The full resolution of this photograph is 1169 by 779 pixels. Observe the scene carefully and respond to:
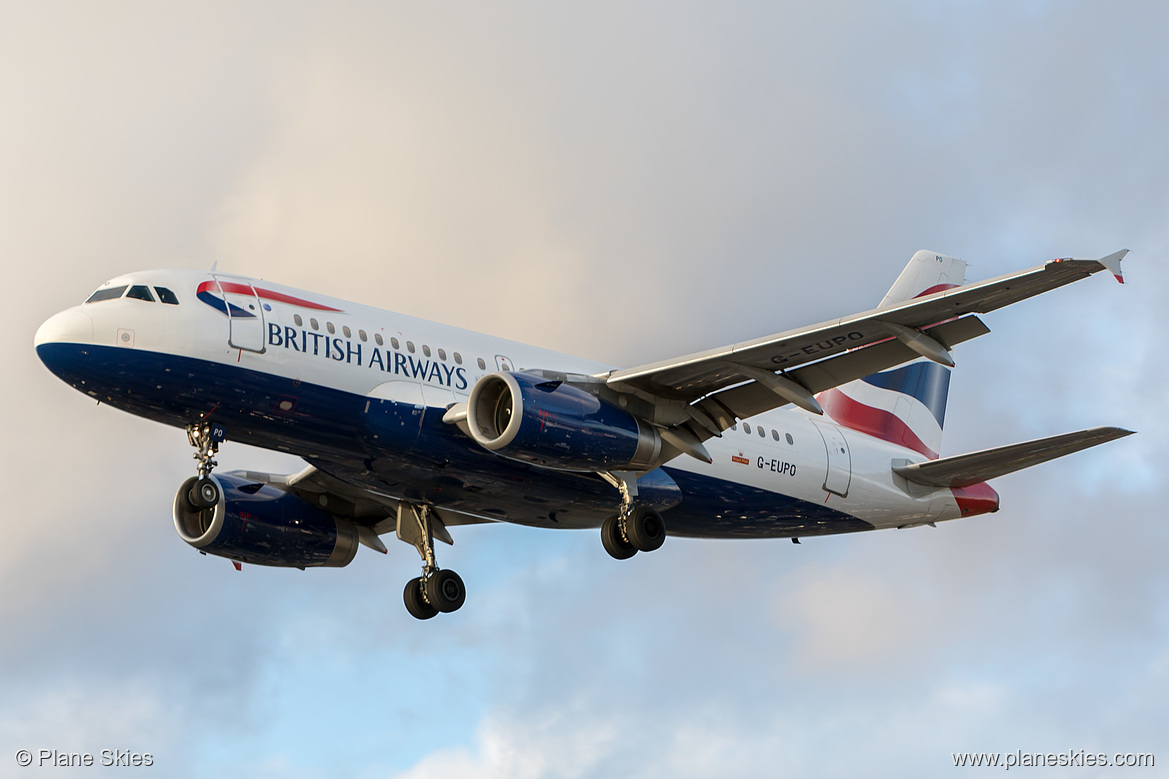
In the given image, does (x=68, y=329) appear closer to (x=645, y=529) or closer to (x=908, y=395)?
(x=645, y=529)

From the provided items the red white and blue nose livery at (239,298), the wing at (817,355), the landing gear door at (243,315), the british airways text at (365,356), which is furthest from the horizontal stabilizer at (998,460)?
the landing gear door at (243,315)

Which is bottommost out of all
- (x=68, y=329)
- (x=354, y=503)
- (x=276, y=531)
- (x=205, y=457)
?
(x=205, y=457)

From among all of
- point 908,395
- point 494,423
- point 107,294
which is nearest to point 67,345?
point 107,294

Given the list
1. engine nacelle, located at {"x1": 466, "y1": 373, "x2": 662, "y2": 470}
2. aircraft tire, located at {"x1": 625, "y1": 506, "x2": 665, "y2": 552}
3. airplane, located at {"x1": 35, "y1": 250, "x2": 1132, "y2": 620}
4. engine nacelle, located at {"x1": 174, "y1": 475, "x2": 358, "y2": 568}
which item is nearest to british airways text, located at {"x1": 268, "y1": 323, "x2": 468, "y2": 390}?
airplane, located at {"x1": 35, "y1": 250, "x2": 1132, "y2": 620}

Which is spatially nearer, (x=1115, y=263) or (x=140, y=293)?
(x=1115, y=263)

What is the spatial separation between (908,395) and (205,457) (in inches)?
779

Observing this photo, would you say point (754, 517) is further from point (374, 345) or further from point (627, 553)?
point (374, 345)

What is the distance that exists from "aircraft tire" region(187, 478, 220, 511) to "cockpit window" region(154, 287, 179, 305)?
13.1 feet

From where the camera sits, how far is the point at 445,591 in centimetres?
3488

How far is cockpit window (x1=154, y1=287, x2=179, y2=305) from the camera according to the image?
2756cm

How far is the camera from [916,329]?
27172 mm

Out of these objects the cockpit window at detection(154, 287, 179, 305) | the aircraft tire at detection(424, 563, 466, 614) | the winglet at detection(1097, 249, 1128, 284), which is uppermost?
the cockpit window at detection(154, 287, 179, 305)

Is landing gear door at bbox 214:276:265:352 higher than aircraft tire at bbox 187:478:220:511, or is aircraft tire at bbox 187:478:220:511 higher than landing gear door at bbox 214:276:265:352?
landing gear door at bbox 214:276:265:352

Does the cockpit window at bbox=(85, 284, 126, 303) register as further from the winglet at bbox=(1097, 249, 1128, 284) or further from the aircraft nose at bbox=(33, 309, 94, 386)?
the winglet at bbox=(1097, 249, 1128, 284)
